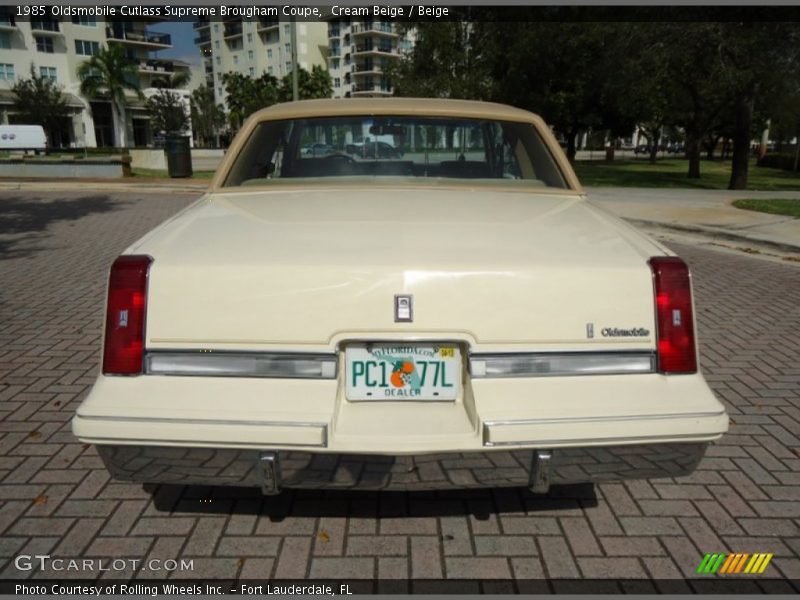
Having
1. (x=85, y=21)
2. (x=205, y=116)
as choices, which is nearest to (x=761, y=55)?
(x=85, y=21)

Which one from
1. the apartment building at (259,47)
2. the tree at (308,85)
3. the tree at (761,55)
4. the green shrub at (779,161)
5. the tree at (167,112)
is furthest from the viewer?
the apartment building at (259,47)

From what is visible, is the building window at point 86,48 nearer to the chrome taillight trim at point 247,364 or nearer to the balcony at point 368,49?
the balcony at point 368,49

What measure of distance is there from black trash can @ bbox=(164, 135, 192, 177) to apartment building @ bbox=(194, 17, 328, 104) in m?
76.2

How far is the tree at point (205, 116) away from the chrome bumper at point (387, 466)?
268ft

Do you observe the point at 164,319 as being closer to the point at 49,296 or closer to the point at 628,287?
the point at 628,287

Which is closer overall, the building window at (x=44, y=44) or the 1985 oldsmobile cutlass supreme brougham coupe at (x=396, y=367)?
the 1985 oldsmobile cutlass supreme brougham coupe at (x=396, y=367)

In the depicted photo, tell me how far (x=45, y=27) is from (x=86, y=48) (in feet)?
15.7

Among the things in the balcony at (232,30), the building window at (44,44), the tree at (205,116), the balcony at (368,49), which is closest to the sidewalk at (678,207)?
the building window at (44,44)

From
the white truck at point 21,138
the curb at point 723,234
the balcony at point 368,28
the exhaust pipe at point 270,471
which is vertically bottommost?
the curb at point 723,234

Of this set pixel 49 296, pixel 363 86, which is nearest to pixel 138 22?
pixel 363 86

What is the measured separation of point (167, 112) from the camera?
Answer: 6331 cm

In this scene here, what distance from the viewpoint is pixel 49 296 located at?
6.29m

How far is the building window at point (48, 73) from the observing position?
63062 millimetres

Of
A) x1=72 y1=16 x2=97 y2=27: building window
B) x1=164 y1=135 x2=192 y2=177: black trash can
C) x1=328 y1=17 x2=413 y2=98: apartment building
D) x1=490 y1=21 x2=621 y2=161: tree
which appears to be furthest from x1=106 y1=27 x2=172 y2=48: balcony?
x1=164 y1=135 x2=192 y2=177: black trash can
